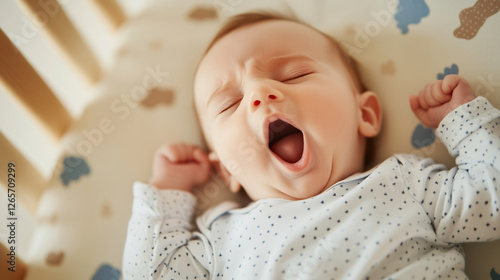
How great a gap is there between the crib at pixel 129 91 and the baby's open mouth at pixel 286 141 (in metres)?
0.32

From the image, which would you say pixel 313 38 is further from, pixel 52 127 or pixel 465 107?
pixel 52 127

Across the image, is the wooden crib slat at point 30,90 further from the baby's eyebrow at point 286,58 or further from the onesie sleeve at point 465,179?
the onesie sleeve at point 465,179

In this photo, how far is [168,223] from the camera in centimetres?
123

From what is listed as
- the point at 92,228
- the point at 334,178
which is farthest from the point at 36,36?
the point at 334,178

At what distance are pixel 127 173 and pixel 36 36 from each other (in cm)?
49

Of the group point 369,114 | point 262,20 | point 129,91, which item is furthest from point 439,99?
point 129,91

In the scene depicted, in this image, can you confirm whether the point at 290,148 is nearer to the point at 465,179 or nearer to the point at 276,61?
the point at 276,61

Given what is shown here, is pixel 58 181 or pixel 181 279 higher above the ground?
pixel 58 181

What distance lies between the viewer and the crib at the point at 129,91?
1.21 meters

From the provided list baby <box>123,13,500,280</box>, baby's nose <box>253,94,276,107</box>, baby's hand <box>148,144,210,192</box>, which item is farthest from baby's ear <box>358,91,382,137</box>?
baby's hand <box>148,144,210,192</box>

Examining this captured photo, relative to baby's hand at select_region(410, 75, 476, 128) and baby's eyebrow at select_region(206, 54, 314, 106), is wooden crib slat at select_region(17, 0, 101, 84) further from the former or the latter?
baby's hand at select_region(410, 75, 476, 128)

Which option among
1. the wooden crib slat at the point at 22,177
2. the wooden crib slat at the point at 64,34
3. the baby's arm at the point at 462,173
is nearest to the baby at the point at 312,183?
the baby's arm at the point at 462,173

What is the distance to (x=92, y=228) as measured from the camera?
4.32 ft

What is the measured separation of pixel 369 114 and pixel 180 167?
1.97 feet
